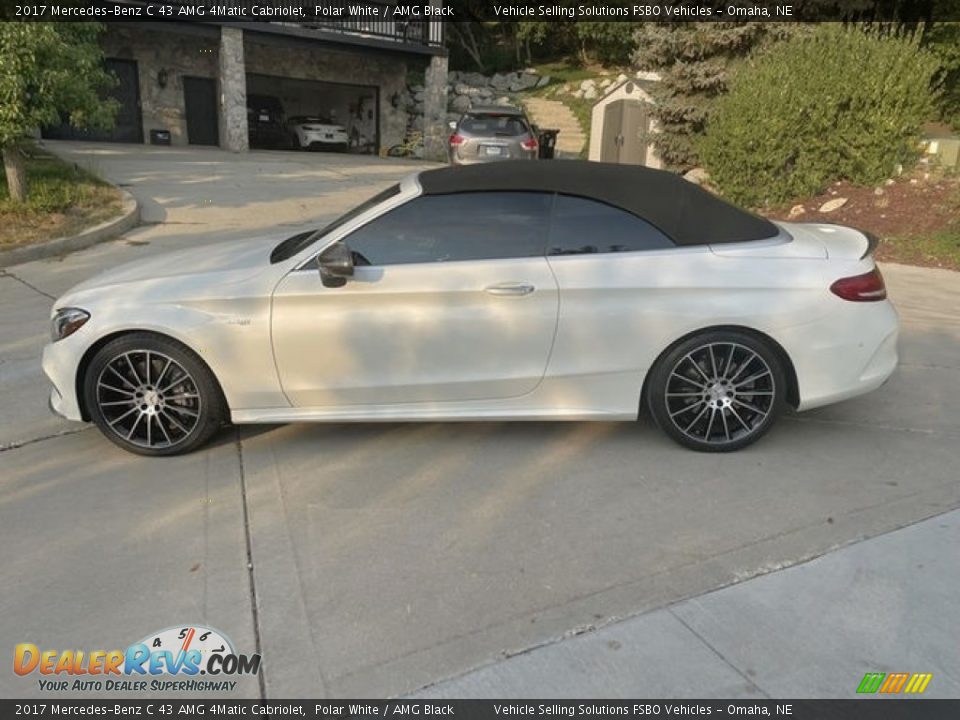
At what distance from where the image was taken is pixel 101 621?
2.49 m

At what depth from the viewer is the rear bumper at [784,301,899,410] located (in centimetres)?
358

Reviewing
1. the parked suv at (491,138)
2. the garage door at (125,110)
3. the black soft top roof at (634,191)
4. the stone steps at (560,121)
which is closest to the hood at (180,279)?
the black soft top roof at (634,191)

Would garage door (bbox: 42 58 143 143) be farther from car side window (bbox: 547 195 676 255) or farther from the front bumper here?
car side window (bbox: 547 195 676 255)

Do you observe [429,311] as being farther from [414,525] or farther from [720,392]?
[720,392]

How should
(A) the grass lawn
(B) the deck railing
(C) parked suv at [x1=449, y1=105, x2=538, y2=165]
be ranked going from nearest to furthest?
(A) the grass lawn, (C) parked suv at [x1=449, y1=105, x2=538, y2=165], (B) the deck railing

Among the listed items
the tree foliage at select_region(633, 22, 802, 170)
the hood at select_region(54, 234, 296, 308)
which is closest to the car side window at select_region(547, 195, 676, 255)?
the hood at select_region(54, 234, 296, 308)

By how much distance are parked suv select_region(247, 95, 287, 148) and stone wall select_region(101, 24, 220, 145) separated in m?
3.09

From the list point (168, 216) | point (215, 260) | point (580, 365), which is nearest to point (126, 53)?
point (168, 216)

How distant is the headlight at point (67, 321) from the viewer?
356 centimetres

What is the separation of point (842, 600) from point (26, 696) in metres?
2.79

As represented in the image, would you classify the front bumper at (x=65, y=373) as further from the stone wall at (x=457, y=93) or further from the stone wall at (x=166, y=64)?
the stone wall at (x=457, y=93)

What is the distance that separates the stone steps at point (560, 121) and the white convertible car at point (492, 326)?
65.9 ft

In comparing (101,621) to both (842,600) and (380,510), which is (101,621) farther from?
(842,600)

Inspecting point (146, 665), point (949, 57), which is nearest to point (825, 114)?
point (146, 665)
